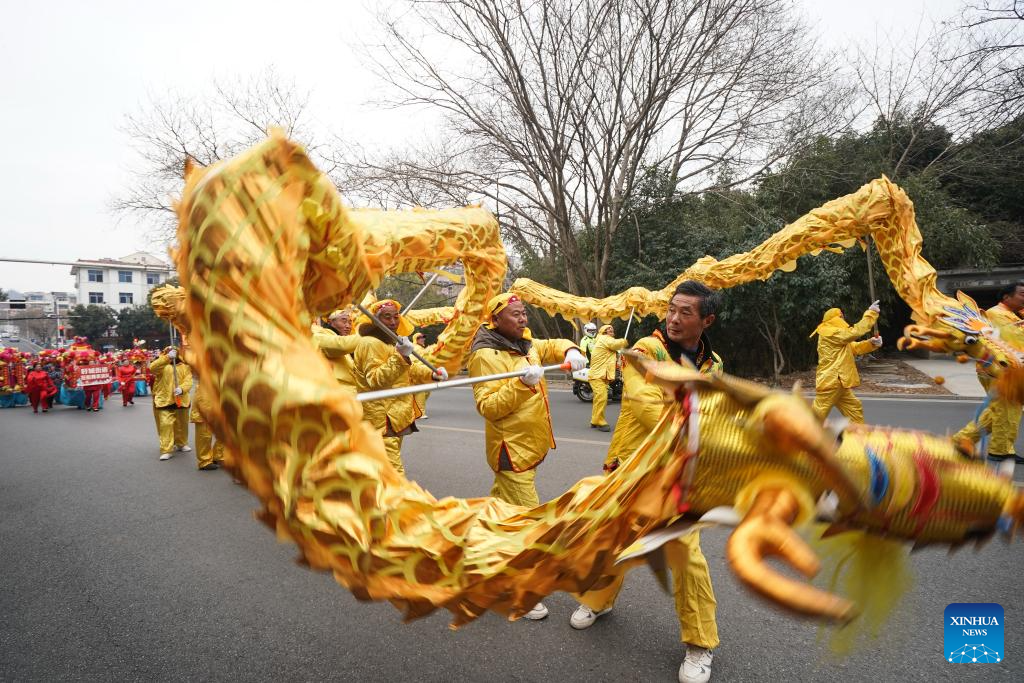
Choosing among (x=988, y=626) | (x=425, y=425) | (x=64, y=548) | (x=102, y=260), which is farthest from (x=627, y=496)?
(x=102, y=260)

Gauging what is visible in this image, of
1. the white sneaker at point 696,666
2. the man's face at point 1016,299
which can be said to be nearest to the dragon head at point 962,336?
the man's face at point 1016,299

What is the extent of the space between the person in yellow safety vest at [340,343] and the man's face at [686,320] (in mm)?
2553

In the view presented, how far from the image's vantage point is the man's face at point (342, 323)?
195 inches

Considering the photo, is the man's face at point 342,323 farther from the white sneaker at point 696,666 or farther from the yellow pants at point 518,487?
the white sneaker at point 696,666

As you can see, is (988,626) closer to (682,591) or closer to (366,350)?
(682,591)

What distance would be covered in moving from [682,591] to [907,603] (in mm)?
1452

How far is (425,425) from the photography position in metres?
9.07

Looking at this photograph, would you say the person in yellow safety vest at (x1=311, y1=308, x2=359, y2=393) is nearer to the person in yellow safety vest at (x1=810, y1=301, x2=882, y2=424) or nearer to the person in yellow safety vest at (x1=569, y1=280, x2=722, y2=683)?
the person in yellow safety vest at (x1=569, y1=280, x2=722, y2=683)

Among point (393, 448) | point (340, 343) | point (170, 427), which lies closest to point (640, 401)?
point (393, 448)

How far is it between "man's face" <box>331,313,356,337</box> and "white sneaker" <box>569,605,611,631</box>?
319cm

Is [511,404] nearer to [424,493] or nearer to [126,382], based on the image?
[424,493]

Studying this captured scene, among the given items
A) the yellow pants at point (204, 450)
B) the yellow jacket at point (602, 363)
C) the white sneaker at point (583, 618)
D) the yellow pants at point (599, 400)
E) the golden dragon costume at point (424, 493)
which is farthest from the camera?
the yellow pants at point (599, 400)

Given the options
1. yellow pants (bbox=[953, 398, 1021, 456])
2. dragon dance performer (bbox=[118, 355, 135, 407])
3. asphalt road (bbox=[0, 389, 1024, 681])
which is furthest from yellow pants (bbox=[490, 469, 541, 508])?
dragon dance performer (bbox=[118, 355, 135, 407])

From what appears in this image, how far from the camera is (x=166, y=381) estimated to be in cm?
721
